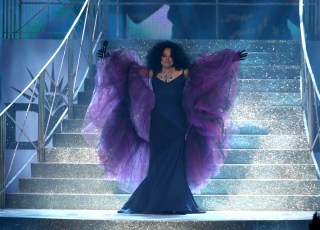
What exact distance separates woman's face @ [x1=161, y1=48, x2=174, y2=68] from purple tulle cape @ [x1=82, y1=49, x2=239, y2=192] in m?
0.21

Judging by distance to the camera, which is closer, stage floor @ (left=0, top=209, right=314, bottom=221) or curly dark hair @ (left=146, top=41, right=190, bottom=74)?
stage floor @ (left=0, top=209, right=314, bottom=221)

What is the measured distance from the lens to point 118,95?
9.96 metres

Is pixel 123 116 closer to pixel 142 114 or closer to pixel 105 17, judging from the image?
pixel 142 114

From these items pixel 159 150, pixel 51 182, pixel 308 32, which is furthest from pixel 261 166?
pixel 308 32

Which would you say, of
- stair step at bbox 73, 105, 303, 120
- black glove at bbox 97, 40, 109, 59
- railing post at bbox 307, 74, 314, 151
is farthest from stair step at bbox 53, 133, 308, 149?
black glove at bbox 97, 40, 109, 59

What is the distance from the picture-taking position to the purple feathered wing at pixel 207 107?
9.63 m

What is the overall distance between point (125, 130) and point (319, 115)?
9.30 feet

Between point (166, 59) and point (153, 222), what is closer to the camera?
point (153, 222)

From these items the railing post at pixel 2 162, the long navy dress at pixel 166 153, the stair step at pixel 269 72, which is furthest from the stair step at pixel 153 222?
the stair step at pixel 269 72

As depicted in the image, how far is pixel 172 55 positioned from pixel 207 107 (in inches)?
23.0

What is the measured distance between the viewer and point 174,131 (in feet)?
31.6

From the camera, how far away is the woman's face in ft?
31.6

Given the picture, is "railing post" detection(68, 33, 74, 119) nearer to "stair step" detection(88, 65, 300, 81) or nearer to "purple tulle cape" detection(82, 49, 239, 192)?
"stair step" detection(88, 65, 300, 81)

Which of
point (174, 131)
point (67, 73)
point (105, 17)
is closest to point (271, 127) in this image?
point (174, 131)
